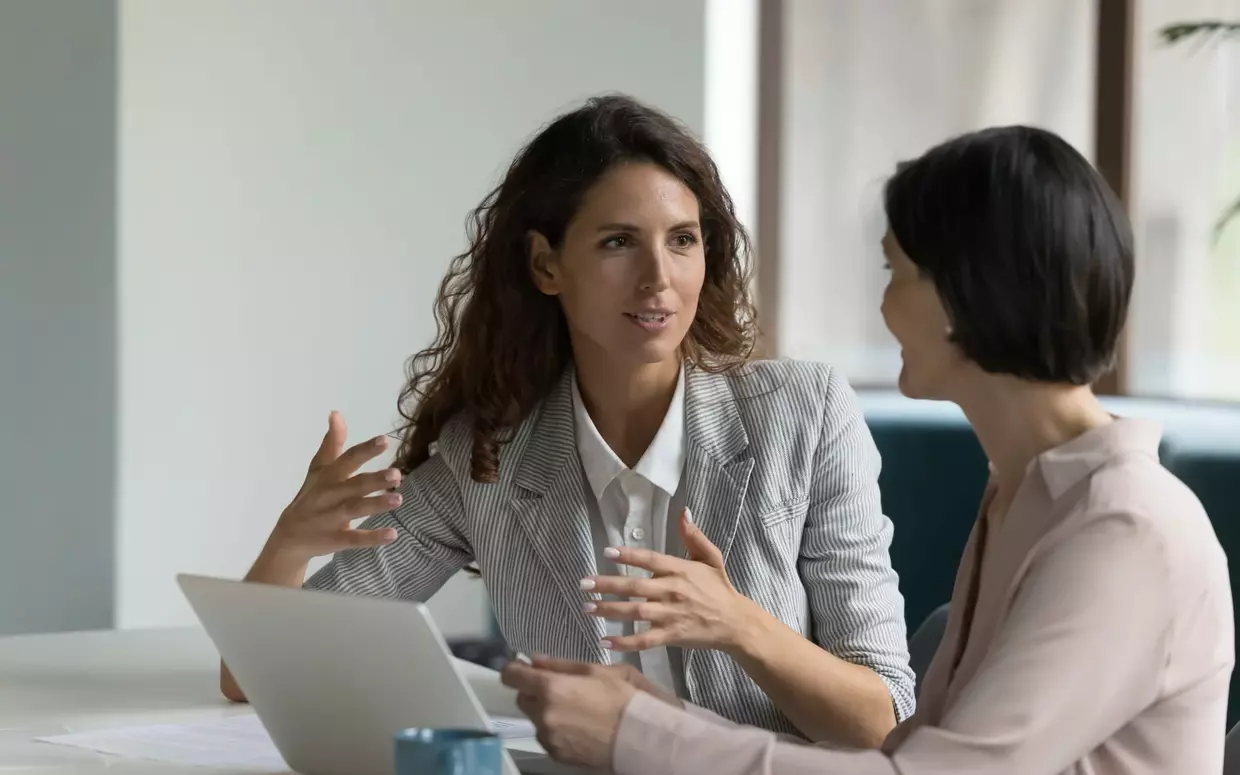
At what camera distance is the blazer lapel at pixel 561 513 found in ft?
5.83

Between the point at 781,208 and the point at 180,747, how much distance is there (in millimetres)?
3084

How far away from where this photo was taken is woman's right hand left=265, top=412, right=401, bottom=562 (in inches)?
63.8

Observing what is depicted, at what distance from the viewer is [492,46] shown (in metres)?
3.26

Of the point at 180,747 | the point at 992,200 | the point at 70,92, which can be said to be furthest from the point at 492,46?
the point at 992,200

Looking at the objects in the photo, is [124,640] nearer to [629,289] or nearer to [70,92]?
[629,289]

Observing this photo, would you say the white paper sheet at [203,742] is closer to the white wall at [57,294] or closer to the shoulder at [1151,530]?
the shoulder at [1151,530]

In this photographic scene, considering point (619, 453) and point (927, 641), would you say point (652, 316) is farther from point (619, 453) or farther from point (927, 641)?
point (927, 641)

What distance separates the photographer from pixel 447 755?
938 millimetres

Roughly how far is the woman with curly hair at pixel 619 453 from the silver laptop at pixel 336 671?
34 centimetres

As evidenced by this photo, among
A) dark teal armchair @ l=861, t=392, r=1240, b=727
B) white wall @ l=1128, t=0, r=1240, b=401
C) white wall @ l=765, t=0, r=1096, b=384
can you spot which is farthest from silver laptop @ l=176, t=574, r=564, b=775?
white wall @ l=765, t=0, r=1096, b=384

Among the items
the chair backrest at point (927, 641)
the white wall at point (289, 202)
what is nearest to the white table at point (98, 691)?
the white wall at point (289, 202)

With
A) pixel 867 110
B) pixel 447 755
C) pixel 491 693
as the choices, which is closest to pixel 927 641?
pixel 491 693

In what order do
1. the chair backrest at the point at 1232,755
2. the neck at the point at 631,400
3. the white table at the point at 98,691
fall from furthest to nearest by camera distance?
the neck at the point at 631,400 → the white table at the point at 98,691 → the chair backrest at the point at 1232,755

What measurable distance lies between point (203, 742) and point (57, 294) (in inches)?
63.7
